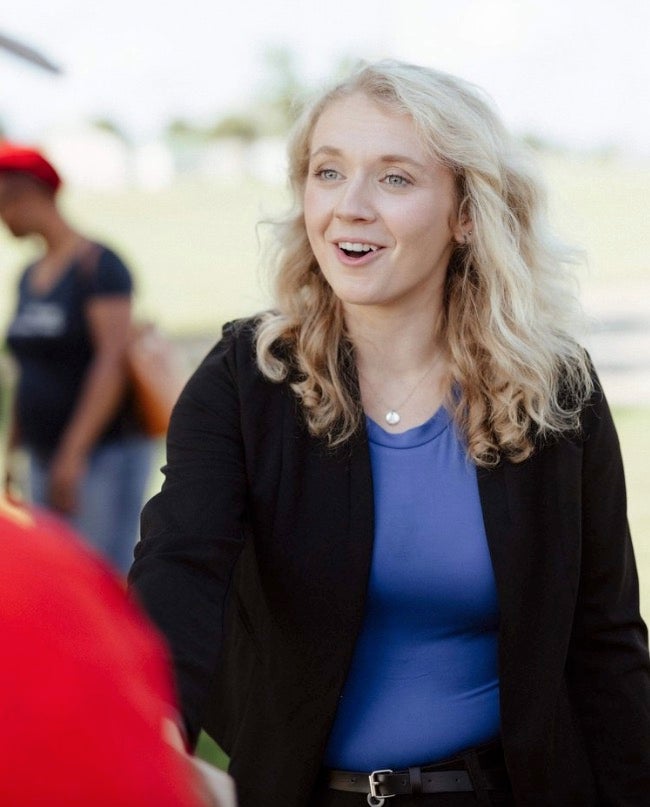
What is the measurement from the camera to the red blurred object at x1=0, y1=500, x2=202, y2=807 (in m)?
0.53

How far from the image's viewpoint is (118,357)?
4.79 meters

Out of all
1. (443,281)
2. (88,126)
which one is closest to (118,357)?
(443,281)

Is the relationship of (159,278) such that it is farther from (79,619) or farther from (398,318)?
(79,619)

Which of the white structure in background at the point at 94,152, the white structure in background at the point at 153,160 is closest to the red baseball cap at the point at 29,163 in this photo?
the white structure in background at the point at 94,152

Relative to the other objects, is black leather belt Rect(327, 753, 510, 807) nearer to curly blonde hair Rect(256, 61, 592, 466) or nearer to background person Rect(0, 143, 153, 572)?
curly blonde hair Rect(256, 61, 592, 466)

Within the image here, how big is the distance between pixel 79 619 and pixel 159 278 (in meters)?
27.6

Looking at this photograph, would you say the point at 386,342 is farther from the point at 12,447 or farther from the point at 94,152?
the point at 94,152

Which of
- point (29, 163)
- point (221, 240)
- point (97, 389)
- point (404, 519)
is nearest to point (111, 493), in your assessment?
point (97, 389)

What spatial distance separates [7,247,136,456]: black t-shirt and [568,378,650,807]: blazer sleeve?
2861mm

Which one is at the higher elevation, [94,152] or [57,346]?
[57,346]

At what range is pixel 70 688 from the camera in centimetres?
55

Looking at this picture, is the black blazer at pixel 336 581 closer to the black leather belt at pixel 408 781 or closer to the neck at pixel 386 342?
the black leather belt at pixel 408 781

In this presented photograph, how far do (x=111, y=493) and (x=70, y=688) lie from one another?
4.47m

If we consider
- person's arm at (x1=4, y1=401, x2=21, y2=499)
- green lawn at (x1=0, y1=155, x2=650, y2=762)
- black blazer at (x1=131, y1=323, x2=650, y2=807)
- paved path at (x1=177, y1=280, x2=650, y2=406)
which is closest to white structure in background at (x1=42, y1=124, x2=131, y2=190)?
green lawn at (x1=0, y1=155, x2=650, y2=762)
